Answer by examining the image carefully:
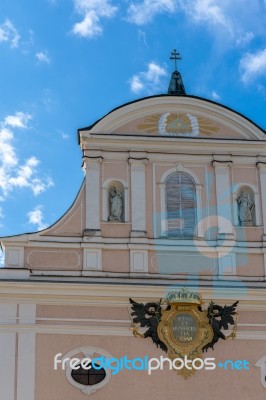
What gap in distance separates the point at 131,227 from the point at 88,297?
190cm

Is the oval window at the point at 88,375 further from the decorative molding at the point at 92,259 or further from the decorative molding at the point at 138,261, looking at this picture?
the decorative molding at the point at 138,261

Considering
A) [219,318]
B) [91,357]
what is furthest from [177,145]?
[91,357]

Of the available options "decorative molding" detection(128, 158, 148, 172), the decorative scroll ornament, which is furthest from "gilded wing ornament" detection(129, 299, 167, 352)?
"decorative molding" detection(128, 158, 148, 172)

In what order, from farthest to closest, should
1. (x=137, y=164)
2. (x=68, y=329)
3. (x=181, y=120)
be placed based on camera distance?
1. (x=181, y=120)
2. (x=137, y=164)
3. (x=68, y=329)

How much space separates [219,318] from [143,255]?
207 cm

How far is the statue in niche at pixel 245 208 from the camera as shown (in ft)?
62.6

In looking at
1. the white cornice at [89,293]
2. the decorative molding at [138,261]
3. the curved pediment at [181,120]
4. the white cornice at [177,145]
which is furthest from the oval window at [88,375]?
the curved pediment at [181,120]

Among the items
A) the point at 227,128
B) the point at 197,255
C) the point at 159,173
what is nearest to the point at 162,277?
the point at 197,255

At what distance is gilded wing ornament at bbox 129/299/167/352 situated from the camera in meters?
17.7

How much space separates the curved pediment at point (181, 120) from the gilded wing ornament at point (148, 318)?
405 centimetres

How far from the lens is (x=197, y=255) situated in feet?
61.0

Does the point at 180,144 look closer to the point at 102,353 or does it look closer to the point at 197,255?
the point at 197,255

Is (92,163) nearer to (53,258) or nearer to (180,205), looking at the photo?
(180,205)

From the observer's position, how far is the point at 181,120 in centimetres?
1988
